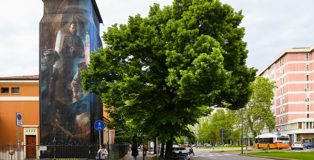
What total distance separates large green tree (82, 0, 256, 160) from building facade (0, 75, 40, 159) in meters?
15.7

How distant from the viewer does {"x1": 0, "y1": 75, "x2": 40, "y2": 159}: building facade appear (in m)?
35.3

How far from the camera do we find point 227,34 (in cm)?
2019

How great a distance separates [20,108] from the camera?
118 feet

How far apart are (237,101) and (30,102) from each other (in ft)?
74.6

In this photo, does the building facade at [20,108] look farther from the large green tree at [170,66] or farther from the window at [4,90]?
the large green tree at [170,66]

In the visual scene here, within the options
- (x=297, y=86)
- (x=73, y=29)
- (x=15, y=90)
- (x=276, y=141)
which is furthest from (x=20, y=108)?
(x=297, y=86)

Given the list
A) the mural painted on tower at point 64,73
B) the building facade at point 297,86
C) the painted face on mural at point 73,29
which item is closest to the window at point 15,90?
the mural painted on tower at point 64,73

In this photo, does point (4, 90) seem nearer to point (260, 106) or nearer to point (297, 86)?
point (260, 106)

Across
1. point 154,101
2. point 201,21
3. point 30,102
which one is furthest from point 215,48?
point 30,102

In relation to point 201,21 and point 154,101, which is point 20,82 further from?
point 201,21

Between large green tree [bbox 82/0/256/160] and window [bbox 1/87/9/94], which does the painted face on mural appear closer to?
window [bbox 1/87/9/94]

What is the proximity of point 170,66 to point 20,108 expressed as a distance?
75.0 ft

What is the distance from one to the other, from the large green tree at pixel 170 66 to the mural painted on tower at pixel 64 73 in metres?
11.2

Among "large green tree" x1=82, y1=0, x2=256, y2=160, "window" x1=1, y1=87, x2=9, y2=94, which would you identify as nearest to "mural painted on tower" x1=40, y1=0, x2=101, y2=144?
"window" x1=1, y1=87, x2=9, y2=94
